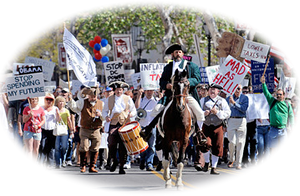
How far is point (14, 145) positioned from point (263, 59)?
19.9 ft

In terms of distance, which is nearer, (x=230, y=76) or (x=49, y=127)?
(x=230, y=76)

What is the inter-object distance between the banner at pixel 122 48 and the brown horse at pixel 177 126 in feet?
16.1

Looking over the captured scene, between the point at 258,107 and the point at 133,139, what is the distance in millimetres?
3577

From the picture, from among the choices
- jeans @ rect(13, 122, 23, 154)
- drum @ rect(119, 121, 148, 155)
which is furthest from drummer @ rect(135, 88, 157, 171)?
jeans @ rect(13, 122, 23, 154)

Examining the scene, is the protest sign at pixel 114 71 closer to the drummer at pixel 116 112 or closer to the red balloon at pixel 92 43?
the drummer at pixel 116 112

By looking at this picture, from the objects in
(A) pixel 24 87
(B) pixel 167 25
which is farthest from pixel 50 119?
(B) pixel 167 25

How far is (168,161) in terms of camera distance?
12.0m

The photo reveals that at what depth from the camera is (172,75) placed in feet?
38.7

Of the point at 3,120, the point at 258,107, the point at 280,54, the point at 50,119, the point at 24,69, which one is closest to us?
the point at 280,54

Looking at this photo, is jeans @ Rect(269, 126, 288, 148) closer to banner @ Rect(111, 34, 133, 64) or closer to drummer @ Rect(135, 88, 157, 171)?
drummer @ Rect(135, 88, 157, 171)

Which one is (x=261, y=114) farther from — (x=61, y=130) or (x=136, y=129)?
(x=61, y=130)

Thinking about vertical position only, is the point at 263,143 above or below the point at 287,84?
below

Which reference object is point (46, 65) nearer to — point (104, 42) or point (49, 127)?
point (49, 127)

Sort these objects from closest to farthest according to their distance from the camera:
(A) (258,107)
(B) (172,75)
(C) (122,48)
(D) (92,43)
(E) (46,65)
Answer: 1. (B) (172,75)
2. (A) (258,107)
3. (E) (46,65)
4. (C) (122,48)
5. (D) (92,43)
